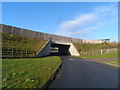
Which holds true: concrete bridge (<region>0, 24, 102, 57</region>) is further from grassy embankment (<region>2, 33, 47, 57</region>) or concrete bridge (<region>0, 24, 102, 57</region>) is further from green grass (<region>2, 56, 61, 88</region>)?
green grass (<region>2, 56, 61, 88</region>)

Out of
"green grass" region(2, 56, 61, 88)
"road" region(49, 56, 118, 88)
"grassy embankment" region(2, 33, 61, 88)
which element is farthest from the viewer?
"road" region(49, 56, 118, 88)

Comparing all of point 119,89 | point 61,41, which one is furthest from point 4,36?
Answer: point 119,89

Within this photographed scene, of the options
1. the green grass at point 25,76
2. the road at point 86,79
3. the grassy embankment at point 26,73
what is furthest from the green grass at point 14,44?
the road at point 86,79

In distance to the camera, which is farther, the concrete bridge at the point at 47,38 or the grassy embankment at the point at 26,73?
the concrete bridge at the point at 47,38

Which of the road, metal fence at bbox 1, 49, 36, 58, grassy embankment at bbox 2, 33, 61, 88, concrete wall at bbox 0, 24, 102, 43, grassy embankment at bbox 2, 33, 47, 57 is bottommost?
the road

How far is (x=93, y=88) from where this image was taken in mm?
5379

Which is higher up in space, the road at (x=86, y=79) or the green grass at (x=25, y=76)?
the green grass at (x=25, y=76)

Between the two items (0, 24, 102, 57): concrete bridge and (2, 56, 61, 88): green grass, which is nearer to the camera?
(2, 56, 61, 88): green grass

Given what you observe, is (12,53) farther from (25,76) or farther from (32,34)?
(32,34)

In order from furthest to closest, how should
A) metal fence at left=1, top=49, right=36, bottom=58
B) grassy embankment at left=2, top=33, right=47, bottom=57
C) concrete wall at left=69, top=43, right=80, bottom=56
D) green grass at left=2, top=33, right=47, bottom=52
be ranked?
concrete wall at left=69, top=43, right=80, bottom=56
green grass at left=2, top=33, right=47, bottom=52
grassy embankment at left=2, top=33, right=47, bottom=57
metal fence at left=1, top=49, right=36, bottom=58

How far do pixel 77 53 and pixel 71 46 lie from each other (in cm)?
529

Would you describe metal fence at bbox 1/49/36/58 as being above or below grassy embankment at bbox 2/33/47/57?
below

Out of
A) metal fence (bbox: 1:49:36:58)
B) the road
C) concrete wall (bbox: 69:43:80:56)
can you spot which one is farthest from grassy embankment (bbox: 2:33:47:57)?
concrete wall (bbox: 69:43:80:56)

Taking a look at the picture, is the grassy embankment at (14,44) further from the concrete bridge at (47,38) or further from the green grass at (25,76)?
the green grass at (25,76)
